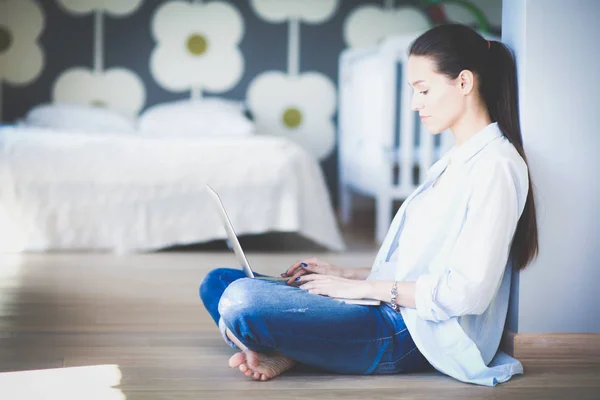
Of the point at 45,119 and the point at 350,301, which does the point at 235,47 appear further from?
the point at 350,301

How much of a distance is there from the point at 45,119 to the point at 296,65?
1.69 m

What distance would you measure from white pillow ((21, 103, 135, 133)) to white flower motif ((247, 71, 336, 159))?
95 cm

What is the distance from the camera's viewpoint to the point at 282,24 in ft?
16.6

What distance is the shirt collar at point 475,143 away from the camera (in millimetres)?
1409

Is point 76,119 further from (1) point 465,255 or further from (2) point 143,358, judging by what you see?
(1) point 465,255

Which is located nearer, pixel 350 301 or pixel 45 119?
pixel 350 301

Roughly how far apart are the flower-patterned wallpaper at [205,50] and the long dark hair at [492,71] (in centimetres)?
357

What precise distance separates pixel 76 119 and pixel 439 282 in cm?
344

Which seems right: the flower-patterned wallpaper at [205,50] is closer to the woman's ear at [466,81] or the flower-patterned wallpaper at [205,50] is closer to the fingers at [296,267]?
the fingers at [296,267]

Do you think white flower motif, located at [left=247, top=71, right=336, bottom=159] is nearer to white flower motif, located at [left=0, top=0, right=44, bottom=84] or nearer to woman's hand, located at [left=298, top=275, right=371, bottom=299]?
white flower motif, located at [left=0, top=0, right=44, bottom=84]

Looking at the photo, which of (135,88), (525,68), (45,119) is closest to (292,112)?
(135,88)

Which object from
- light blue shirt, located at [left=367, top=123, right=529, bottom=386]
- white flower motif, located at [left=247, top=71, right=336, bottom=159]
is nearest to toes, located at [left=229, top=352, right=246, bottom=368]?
light blue shirt, located at [left=367, top=123, right=529, bottom=386]

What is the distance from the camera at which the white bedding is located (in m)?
3.22

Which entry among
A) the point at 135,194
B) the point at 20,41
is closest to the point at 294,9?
the point at 20,41
